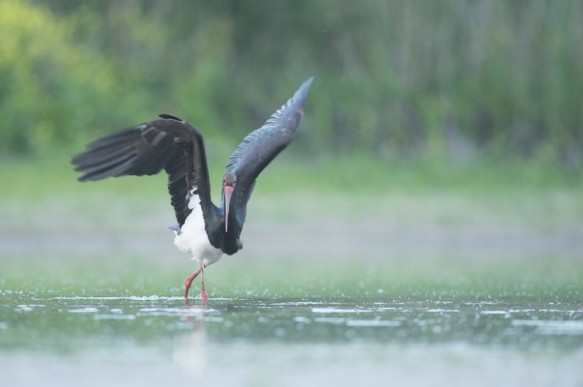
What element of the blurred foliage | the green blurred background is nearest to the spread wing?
the green blurred background

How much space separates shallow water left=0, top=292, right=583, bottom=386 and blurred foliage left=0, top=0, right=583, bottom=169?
A: 13.0 m

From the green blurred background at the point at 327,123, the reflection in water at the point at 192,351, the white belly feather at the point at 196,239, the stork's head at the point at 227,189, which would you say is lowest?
the reflection in water at the point at 192,351

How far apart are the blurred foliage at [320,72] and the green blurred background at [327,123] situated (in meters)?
0.04

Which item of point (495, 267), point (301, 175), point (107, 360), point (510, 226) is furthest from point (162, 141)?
point (301, 175)

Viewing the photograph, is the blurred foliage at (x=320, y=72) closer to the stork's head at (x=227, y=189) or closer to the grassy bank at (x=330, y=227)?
the grassy bank at (x=330, y=227)

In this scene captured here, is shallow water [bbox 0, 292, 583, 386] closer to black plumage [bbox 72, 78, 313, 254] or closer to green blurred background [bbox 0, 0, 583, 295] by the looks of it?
black plumage [bbox 72, 78, 313, 254]

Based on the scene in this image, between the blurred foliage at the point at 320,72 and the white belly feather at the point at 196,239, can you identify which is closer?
the white belly feather at the point at 196,239

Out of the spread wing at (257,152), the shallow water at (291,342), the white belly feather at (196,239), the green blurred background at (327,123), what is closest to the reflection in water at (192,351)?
the shallow water at (291,342)

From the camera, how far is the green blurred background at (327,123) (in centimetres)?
1905

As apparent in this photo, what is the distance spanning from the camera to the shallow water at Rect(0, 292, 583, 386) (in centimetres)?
709

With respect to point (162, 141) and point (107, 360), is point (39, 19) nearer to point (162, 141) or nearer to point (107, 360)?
point (162, 141)

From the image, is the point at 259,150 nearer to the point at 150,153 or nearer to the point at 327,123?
the point at 150,153

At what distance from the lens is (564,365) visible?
7.38m

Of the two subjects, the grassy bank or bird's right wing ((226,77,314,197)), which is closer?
bird's right wing ((226,77,314,197))
